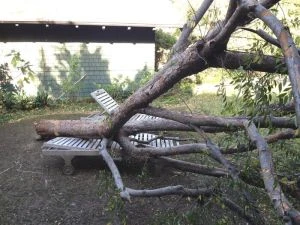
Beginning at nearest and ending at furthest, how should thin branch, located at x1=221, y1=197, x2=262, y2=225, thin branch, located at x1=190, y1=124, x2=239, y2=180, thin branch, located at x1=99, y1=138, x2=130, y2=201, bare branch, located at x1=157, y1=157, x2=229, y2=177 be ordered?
thin branch, located at x1=221, y1=197, x2=262, y2=225, thin branch, located at x1=190, y1=124, x2=239, y2=180, thin branch, located at x1=99, y1=138, x2=130, y2=201, bare branch, located at x1=157, y1=157, x2=229, y2=177

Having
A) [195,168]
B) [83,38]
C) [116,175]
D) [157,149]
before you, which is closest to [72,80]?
[83,38]

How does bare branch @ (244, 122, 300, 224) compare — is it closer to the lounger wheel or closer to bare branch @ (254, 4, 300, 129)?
bare branch @ (254, 4, 300, 129)

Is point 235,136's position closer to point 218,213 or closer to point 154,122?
point 218,213

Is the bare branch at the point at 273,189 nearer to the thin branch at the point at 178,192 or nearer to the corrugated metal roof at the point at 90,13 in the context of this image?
the thin branch at the point at 178,192

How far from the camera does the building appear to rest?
13258 millimetres

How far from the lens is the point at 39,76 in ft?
45.8

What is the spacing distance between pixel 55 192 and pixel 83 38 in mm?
9134

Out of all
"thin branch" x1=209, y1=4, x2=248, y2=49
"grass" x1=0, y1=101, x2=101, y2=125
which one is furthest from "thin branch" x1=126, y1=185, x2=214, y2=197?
"grass" x1=0, y1=101, x2=101, y2=125

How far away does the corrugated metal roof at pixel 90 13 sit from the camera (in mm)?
12945

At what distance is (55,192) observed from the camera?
6.15 metres

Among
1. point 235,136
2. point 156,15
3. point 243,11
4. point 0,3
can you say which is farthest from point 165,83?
point 0,3

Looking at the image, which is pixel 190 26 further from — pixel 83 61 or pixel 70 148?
pixel 83 61

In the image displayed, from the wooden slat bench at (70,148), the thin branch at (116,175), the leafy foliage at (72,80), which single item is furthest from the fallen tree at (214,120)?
the leafy foliage at (72,80)

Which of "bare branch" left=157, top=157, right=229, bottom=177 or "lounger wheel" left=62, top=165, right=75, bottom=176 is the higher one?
"bare branch" left=157, top=157, right=229, bottom=177
